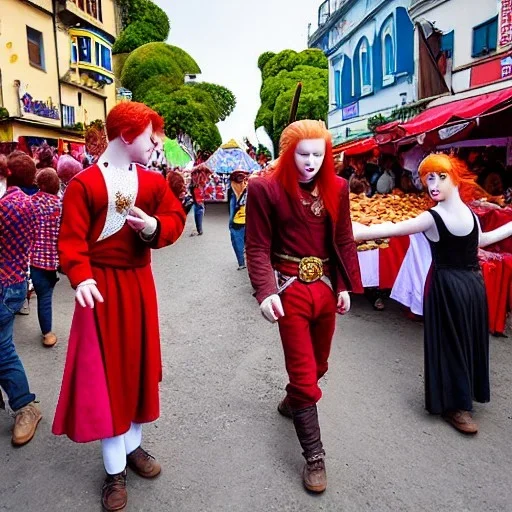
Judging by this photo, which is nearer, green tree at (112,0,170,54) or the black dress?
the black dress

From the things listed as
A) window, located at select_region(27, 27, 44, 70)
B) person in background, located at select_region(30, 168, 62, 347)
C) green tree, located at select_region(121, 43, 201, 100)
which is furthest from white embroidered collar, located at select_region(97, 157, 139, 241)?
green tree, located at select_region(121, 43, 201, 100)

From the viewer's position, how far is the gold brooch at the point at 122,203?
7.29 ft

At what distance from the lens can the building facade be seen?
27.4 ft

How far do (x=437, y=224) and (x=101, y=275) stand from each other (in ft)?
6.50

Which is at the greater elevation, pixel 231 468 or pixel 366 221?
pixel 366 221

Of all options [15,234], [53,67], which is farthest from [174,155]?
[15,234]

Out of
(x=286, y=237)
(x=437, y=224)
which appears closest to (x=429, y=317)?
(x=437, y=224)

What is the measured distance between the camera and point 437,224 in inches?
117

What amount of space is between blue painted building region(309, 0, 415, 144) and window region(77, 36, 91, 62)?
9226 mm

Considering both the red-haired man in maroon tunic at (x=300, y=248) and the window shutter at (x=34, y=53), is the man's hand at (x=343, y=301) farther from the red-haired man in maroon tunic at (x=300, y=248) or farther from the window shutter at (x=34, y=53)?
the window shutter at (x=34, y=53)

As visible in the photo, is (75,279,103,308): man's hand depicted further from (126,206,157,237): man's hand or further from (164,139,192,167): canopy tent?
(164,139,192,167): canopy tent

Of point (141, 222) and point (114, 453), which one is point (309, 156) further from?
point (114, 453)

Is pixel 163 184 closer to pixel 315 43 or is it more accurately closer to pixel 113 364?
pixel 113 364

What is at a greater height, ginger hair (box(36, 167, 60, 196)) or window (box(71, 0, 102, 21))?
window (box(71, 0, 102, 21))
